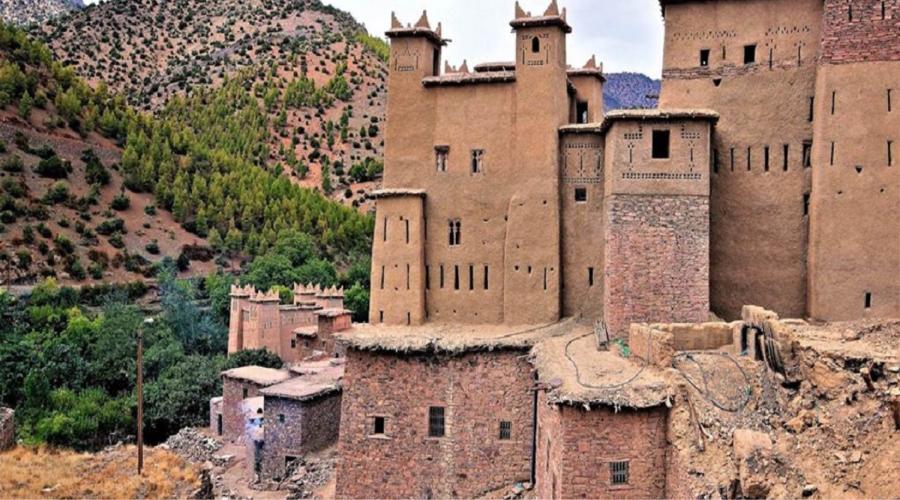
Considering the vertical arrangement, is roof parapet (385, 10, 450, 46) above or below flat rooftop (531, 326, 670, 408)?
above

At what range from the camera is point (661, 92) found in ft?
72.5

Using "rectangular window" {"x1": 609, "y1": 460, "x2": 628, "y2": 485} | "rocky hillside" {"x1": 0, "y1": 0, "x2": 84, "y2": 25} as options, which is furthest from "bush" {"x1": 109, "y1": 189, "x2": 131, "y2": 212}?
"rocky hillside" {"x1": 0, "y1": 0, "x2": 84, "y2": 25}

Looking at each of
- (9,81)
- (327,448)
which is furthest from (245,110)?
(327,448)

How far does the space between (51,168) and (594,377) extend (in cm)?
5357

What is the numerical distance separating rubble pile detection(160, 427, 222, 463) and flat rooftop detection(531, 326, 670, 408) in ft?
52.6

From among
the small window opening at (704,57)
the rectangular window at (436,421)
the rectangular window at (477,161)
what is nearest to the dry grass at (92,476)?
the rectangular window at (436,421)

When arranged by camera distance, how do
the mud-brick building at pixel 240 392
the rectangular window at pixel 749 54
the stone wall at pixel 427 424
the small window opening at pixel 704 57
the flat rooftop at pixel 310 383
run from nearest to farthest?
the stone wall at pixel 427 424 < the rectangular window at pixel 749 54 < the small window opening at pixel 704 57 < the flat rooftop at pixel 310 383 < the mud-brick building at pixel 240 392

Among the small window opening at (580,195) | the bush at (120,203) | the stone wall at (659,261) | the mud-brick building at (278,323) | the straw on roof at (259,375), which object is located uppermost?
the bush at (120,203)

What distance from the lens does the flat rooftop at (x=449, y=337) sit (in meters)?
19.9

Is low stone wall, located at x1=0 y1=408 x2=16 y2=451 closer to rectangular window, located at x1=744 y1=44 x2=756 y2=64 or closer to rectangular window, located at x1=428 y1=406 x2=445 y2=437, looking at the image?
rectangular window, located at x1=428 y1=406 x2=445 y2=437

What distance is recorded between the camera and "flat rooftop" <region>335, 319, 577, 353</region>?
1991cm

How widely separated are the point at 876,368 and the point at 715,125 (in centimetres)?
948

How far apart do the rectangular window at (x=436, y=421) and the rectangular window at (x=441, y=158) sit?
7030 millimetres

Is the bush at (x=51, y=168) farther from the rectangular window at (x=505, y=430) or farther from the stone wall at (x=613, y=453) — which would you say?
the stone wall at (x=613, y=453)
